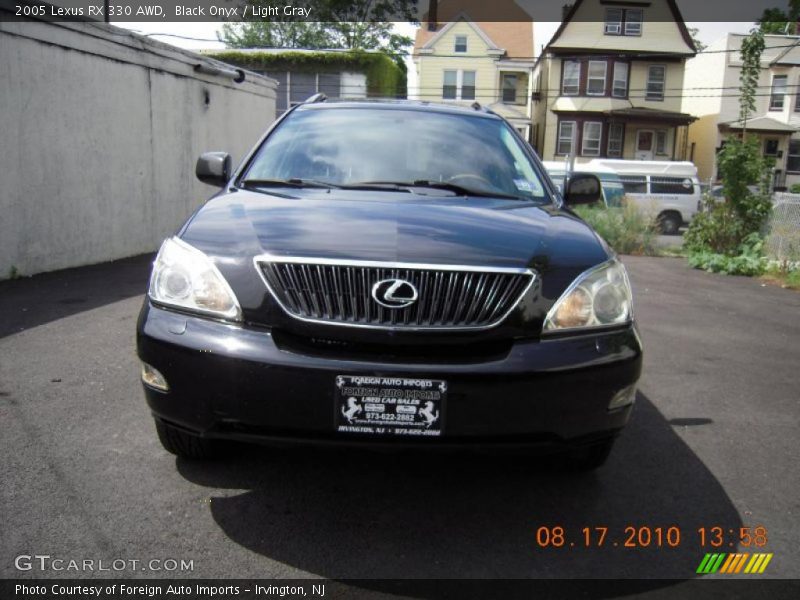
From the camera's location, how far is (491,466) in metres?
3.35

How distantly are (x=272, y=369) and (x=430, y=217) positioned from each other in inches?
37.7

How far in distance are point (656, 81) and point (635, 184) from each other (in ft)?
48.6

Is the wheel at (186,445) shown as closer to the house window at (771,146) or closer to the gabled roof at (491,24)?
the gabled roof at (491,24)

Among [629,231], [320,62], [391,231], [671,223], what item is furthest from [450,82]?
[391,231]

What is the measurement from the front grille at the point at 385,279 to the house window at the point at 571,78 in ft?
119

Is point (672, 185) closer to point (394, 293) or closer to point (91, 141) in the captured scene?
point (91, 141)

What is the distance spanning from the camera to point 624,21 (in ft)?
121

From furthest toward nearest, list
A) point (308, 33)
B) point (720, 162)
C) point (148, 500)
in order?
point (308, 33) → point (720, 162) → point (148, 500)

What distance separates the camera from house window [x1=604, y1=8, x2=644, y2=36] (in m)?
36.7

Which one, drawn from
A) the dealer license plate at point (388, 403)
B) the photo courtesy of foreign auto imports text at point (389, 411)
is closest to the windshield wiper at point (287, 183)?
the photo courtesy of foreign auto imports text at point (389, 411)

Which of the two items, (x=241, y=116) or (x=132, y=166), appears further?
(x=241, y=116)

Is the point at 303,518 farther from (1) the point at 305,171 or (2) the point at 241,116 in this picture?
(2) the point at 241,116

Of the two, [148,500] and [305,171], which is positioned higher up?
[305,171]

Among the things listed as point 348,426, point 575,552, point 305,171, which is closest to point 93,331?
point 305,171
